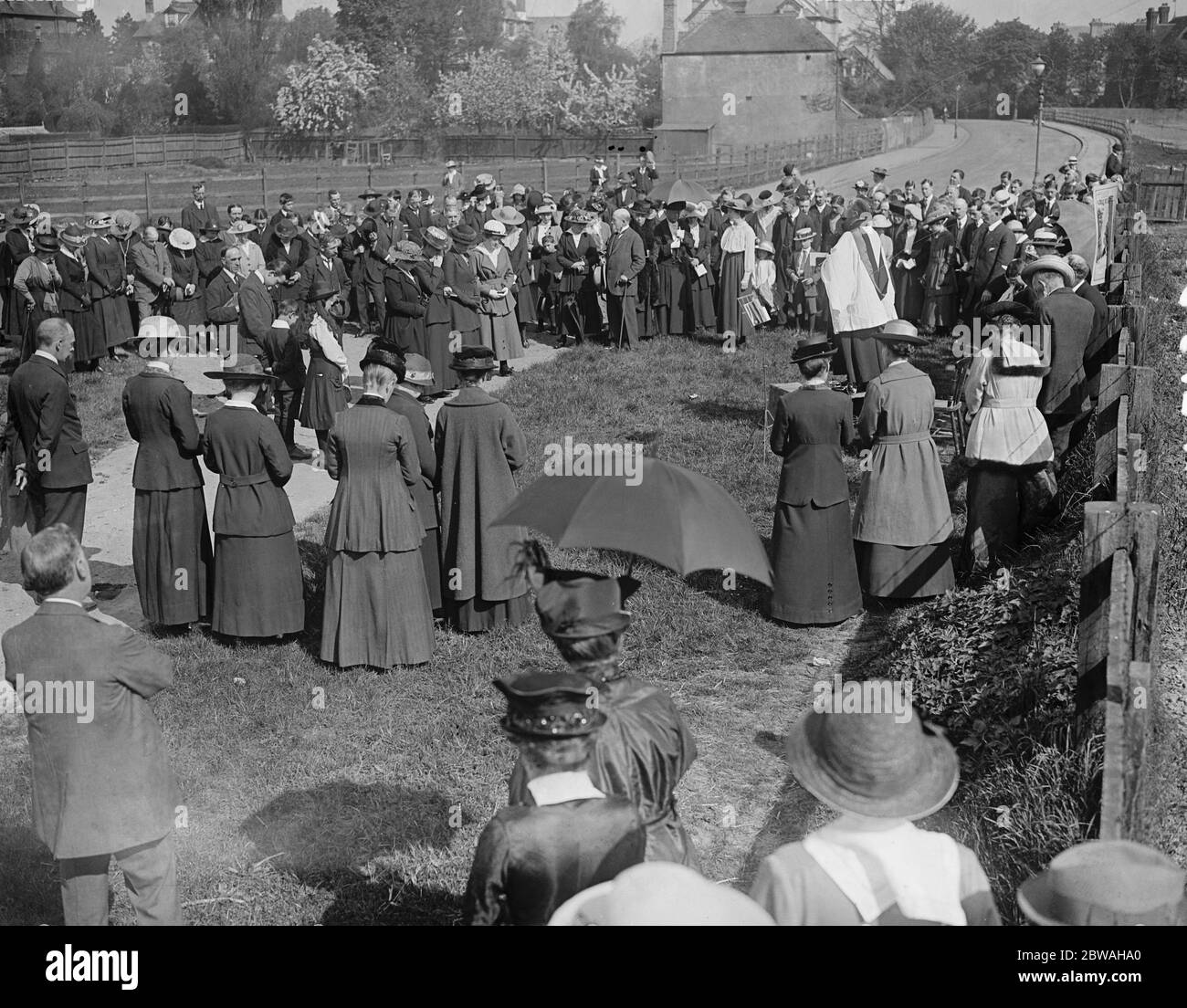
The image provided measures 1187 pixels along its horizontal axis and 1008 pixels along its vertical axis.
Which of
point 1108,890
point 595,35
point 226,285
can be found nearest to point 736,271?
point 226,285

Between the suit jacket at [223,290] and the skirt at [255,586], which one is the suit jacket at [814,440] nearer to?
Answer: the skirt at [255,586]

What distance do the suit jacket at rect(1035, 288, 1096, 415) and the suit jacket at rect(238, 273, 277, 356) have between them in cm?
700

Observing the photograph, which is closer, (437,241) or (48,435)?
(48,435)

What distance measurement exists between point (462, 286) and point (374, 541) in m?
8.01

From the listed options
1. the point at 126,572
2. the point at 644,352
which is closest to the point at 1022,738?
the point at 126,572

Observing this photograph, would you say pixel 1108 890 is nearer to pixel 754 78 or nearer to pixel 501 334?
pixel 501 334

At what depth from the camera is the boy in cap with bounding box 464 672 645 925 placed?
11.1 ft

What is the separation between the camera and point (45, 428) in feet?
28.6

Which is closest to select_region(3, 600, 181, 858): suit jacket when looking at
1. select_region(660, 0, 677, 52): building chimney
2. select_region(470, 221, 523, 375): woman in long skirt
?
select_region(470, 221, 523, 375): woman in long skirt

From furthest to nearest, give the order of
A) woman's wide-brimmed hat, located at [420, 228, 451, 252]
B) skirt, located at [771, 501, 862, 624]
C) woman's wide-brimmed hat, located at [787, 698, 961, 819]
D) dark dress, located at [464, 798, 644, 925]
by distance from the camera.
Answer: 1. woman's wide-brimmed hat, located at [420, 228, 451, 252]
2. skirt, located at [771, 501, 862, 624]
3. dark dress, located at [464, 798, 644, 925]
4. woman's wide-brimmed hat, located at [787, 698, 961, 819]

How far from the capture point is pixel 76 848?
4703mm

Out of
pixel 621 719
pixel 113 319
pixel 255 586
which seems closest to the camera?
pixel 621 719

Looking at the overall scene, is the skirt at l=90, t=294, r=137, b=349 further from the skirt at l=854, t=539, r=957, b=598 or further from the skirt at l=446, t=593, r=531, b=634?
the skirt at l=854, t=539, r=957, b=598

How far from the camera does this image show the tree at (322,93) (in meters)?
60.6
